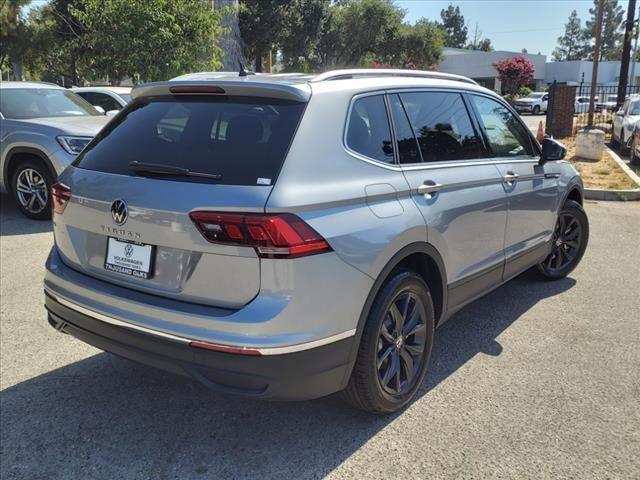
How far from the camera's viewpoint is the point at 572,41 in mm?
136375

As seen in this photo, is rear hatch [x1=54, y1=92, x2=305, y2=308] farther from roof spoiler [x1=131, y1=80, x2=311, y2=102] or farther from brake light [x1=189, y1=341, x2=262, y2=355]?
brake light [x1=189, y1=341, x2=262, y2=355]

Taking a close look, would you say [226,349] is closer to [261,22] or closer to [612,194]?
[612,194]

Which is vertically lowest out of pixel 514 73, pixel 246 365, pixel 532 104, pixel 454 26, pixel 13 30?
pixel 246 365


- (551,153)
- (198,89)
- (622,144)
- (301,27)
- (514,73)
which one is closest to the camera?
(198,89)

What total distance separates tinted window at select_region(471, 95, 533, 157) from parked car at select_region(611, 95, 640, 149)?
10787 mm

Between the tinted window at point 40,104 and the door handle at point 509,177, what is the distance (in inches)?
265

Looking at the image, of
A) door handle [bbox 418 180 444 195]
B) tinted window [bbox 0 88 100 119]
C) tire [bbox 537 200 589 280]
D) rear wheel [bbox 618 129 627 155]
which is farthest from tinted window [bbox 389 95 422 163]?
rear wheel [bbox 618 129 627 155]

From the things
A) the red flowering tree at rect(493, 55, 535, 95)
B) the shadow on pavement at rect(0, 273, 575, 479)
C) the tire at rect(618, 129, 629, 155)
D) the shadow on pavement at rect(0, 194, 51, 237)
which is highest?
the red flowering tree at rect(493, 55, 535, 95)

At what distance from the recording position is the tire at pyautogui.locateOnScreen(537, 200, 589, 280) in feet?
17.5

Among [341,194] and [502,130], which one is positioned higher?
[502,130]

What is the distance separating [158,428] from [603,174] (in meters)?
10.7

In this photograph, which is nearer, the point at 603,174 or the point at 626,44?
the point at 603,174

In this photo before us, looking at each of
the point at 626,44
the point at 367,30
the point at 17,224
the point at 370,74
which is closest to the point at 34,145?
the point at 17,224

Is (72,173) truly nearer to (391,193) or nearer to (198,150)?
(198,150)
